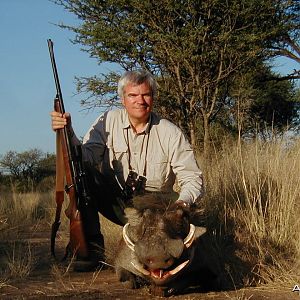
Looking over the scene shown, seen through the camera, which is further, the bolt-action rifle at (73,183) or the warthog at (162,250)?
the bolt-action rifle at (73,183)

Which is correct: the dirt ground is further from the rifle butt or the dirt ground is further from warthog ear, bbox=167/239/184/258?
warthog ear, bbox=167/239/184/258

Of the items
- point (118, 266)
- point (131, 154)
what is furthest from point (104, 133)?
point (118, 266)

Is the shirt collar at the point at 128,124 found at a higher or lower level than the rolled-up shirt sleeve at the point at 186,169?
higher

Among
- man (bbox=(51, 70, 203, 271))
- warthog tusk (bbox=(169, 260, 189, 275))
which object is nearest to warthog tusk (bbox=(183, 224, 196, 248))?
warthog tusk (bbox=(169, 260, 189, 275))

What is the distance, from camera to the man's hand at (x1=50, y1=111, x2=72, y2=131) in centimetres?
450

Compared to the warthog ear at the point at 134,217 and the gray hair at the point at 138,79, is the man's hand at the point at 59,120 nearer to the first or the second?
the gray hair at the point at 138,79

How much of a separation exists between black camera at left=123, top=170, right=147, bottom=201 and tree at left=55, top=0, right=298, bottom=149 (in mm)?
8084

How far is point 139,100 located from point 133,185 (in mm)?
692

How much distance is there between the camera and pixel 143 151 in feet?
15.4

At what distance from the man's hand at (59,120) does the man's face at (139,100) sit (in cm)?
51

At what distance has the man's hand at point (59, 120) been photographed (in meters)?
4.50

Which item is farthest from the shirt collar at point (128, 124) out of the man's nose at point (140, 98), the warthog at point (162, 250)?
the warthog at point (162, 250)

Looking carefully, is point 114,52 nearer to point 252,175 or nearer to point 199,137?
point 199,137

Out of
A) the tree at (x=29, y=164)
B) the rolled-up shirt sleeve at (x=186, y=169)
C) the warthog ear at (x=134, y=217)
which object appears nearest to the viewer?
the warthog ear at (x=134, y=217)
